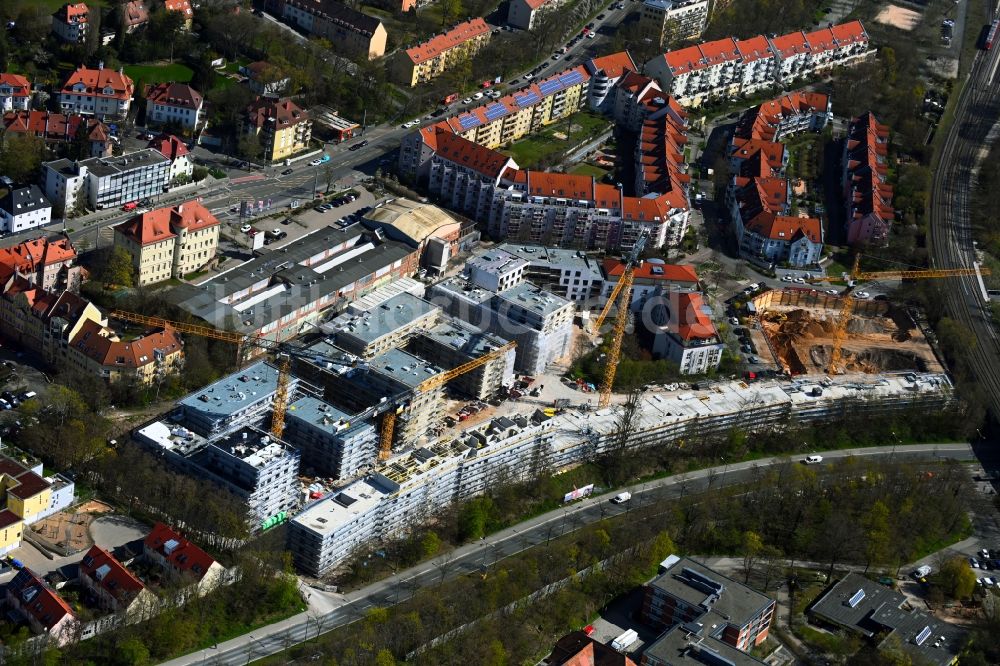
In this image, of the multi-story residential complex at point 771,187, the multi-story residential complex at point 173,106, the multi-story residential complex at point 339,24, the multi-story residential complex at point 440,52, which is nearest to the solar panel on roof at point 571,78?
the multi-story residential complex at point 440,52

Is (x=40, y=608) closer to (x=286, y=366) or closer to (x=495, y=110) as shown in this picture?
(x=286, y=366)

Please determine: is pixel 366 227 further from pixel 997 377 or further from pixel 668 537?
pixel 997 377

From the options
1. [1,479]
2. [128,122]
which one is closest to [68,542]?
[1,479]

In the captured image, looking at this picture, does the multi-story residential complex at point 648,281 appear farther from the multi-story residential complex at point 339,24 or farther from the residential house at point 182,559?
the residential house at point 182,559

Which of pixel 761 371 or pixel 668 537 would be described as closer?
pixel 668 537

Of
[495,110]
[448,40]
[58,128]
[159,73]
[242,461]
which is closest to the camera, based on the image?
[242,461]

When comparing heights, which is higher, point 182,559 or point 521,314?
point 521,314

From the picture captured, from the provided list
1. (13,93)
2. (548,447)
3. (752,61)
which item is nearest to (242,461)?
(548,447)
